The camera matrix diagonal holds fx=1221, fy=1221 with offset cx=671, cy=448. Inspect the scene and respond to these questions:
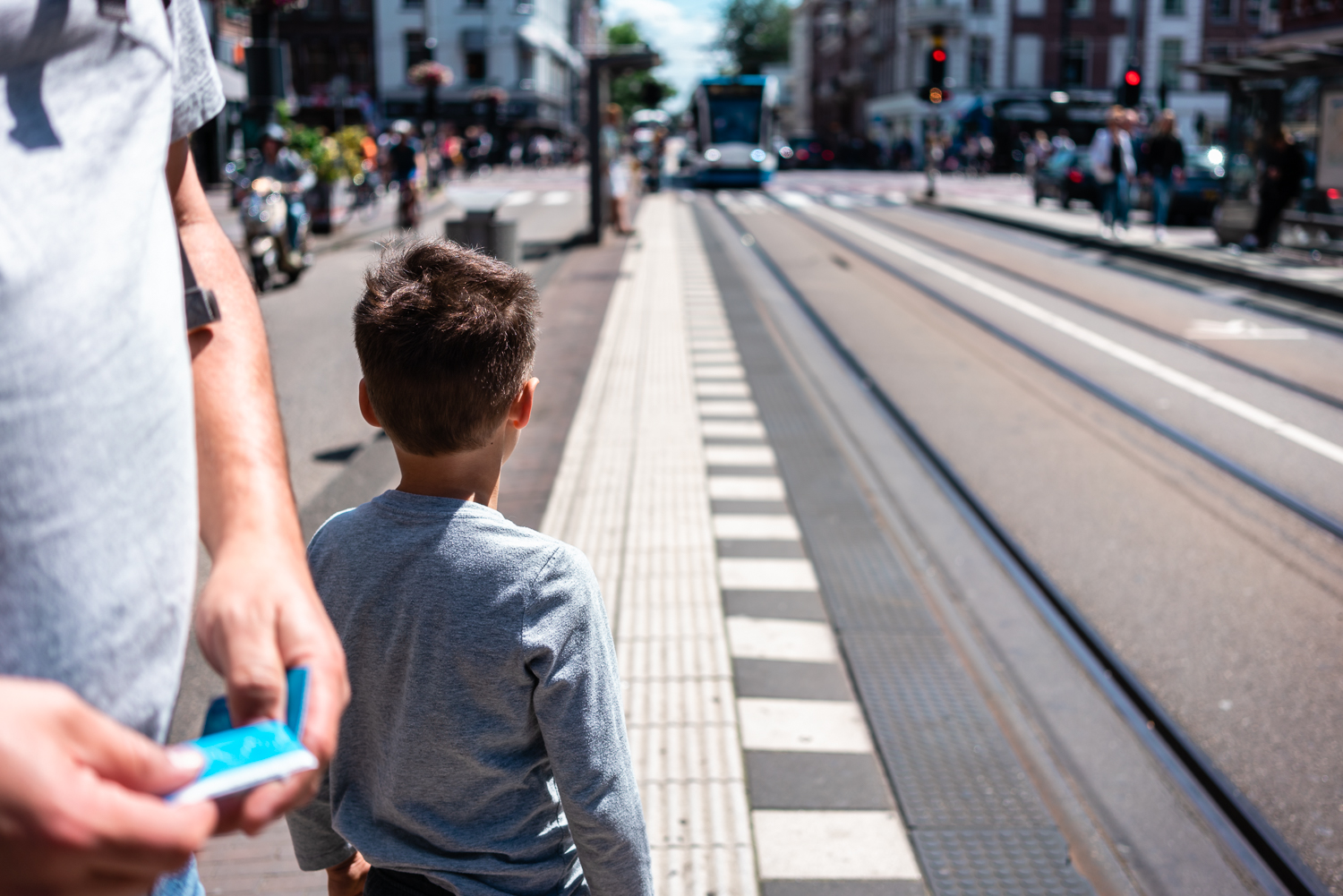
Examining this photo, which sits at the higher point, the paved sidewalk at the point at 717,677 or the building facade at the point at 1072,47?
the building facade at the point at 1072,47

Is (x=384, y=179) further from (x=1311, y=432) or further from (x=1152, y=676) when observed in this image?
(x=1152, y=676)

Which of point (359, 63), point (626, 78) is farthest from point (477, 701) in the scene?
point (626, 78)

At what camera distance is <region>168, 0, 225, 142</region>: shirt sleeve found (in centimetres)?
94

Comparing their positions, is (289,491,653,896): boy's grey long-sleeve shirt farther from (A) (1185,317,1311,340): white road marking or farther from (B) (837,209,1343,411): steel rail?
(A) (1185,317,1311,340): white road marking

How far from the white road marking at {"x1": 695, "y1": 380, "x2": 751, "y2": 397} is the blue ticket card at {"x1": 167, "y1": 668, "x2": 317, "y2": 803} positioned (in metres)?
7.47

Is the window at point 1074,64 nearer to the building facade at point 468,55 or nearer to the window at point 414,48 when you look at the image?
the building facade at point 468,55

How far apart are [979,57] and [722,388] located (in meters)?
53.9

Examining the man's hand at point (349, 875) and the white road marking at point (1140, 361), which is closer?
the man's hand at point (349, 875)

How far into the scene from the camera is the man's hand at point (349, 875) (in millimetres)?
1764

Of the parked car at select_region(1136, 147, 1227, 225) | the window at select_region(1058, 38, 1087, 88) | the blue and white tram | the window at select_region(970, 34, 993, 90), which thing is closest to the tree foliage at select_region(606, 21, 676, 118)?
the window at select_region(970, 34, 993, 90)

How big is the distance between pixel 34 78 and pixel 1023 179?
157ft

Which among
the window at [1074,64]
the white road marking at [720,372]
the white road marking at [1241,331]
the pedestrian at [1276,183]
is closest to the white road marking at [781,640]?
the white road marking at [720,372]

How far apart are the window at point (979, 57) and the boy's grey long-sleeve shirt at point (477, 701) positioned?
59.8 meters

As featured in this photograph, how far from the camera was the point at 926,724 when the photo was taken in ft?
11.8
